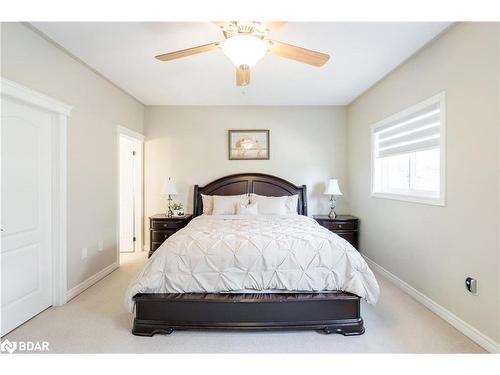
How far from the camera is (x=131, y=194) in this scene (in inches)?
174

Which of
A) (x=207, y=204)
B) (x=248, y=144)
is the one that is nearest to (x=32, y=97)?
(x=207, y=204)

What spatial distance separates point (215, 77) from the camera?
328 cm

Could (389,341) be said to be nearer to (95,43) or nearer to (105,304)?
(105,304)

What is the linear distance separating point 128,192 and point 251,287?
127 inches

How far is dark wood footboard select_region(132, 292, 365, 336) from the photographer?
205 cm

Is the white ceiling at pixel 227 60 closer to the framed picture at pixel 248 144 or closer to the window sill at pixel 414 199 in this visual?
the framed picture at pixel 248 144

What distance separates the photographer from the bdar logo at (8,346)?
1886mm

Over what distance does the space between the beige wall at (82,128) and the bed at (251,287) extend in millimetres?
1342

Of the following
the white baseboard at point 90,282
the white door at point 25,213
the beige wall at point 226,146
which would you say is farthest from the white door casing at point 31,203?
the beige wall at point 226,146

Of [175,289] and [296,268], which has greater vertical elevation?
[296,268]

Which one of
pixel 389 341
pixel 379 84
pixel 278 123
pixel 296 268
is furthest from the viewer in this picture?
pixel 278 123

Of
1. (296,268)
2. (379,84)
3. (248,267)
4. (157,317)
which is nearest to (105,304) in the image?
(157,317)
